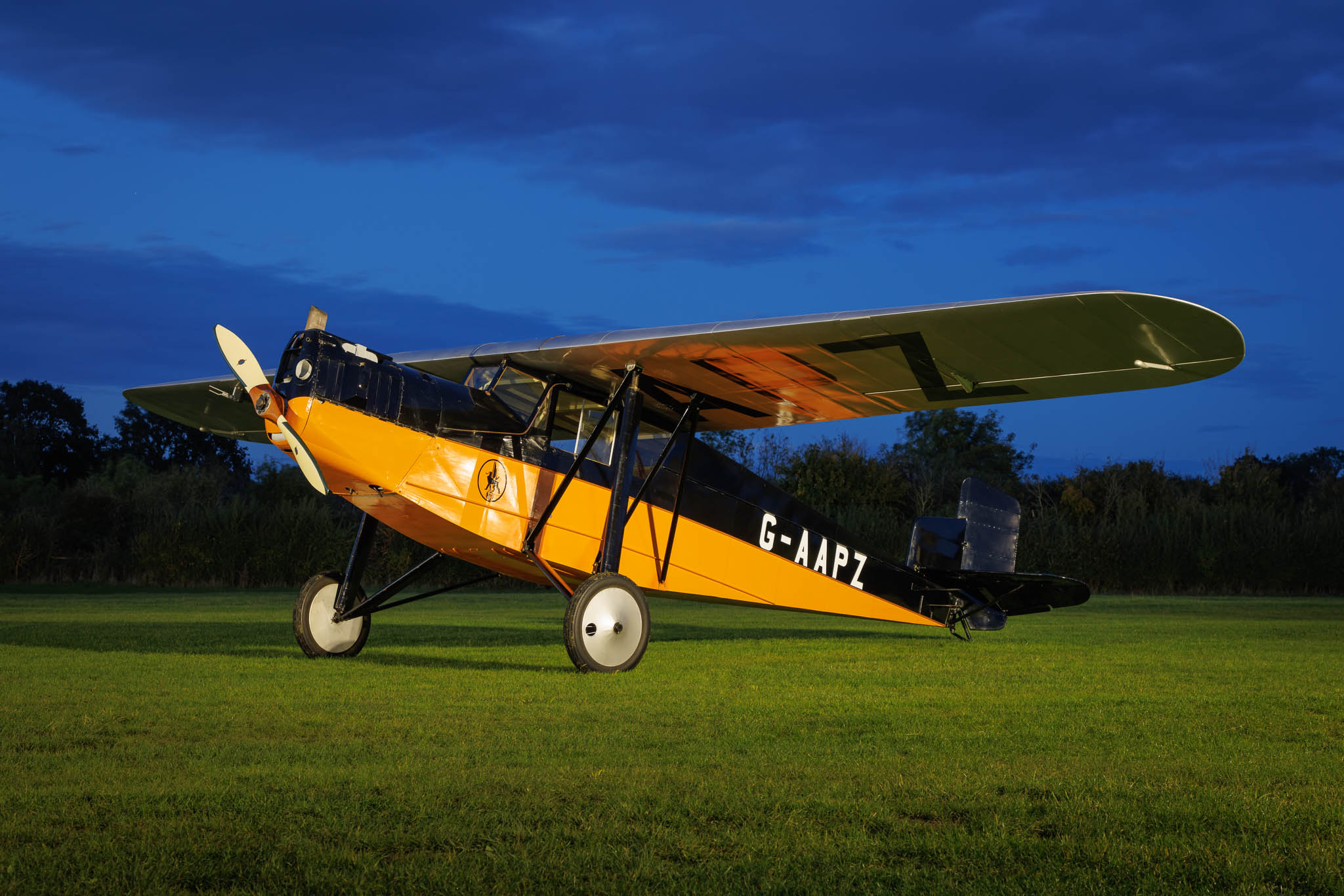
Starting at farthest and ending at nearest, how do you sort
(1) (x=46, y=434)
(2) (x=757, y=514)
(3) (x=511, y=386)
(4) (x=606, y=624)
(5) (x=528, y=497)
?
(1) (x=46, y=434) < (2) (x=757, y=514) < (3) (x=511, y=386) < (5) (x=528, y=497) < (4) (x=606, y=624)

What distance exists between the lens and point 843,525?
23391 mm

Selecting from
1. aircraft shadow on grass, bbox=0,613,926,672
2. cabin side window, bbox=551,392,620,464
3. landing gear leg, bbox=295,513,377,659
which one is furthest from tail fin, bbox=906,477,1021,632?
landing gear leg, bbox=295,513,377,659

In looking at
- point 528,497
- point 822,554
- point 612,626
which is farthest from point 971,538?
point 528,497

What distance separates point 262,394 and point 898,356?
460cm

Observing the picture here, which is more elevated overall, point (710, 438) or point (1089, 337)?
point (710, 438)

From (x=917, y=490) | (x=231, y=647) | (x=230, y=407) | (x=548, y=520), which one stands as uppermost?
(x=917, y=490)

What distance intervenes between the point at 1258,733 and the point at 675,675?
12.4 ft

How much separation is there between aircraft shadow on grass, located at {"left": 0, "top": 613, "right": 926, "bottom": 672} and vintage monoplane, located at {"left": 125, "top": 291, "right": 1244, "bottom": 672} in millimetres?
699

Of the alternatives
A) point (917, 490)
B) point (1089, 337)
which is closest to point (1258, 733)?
point (1089, 337)

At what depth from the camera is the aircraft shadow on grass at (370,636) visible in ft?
30.0

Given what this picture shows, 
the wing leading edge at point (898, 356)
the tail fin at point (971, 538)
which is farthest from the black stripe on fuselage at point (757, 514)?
the wing leading edge at point (898, 356)

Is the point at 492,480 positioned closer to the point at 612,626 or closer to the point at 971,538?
the point at 612,626

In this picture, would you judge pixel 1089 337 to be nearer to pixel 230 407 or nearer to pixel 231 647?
pixel 231 647

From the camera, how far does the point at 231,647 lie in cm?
963
